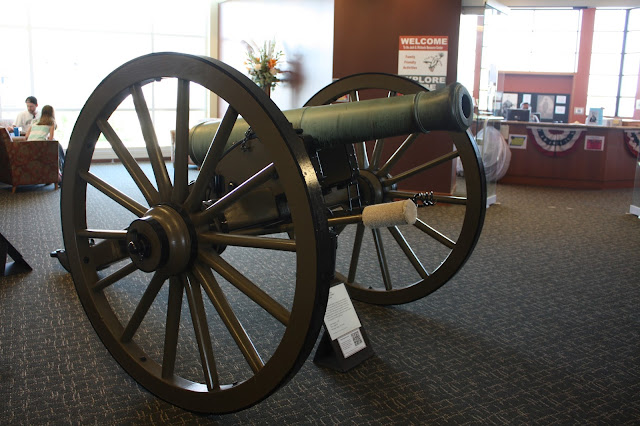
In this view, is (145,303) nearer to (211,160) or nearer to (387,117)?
(211,160)

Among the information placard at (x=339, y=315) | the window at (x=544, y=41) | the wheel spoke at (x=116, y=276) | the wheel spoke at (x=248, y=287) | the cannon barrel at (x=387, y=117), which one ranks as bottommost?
the information placard at (x=339, y=315)

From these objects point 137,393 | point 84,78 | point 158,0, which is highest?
point 158,0

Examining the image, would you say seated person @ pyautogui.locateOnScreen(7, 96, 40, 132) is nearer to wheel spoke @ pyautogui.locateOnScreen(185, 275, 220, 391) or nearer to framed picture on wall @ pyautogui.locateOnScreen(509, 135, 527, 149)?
framed picture on wall @ pyautogui.locateOnScreen(509, 135, 527, 149)

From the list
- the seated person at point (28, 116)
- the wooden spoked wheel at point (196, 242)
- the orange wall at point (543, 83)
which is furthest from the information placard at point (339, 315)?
the orange wall at point (543, 83)

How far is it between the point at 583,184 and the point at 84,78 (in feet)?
25.5

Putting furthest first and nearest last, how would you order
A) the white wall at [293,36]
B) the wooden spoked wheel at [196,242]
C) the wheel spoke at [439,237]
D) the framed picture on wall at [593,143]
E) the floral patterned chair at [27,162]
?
the framed picture on wall at [593,143]
the white wall at [293,36]
the floral patterned chair at [27,162]
the wheel spoke at [439,237]
the wooden spoked wheel at [196,242]

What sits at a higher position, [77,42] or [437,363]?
[77,42]

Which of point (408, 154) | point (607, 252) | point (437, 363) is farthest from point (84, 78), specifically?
point (437, 363)

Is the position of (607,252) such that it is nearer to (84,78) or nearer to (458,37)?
(458,37)

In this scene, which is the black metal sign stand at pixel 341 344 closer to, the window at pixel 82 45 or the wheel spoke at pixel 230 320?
the wheel spoke at pixel 230 320

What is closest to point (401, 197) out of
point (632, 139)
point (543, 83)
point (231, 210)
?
point (231, 210)

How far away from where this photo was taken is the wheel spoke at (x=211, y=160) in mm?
1636

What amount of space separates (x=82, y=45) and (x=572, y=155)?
7633mm

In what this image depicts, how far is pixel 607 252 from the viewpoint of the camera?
4332 millimetres
